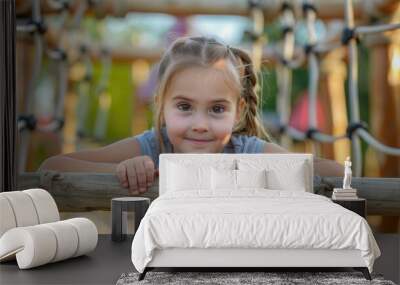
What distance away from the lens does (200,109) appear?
4.55 meters

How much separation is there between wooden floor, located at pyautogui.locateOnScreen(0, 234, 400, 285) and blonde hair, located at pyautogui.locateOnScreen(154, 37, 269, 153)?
108 cm

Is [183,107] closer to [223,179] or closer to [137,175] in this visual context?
[137,175]

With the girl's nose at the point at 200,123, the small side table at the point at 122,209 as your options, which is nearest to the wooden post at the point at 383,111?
the girl's nose at the point at 200,123

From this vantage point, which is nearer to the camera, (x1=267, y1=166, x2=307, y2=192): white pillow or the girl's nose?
(x1=267, y1=166, x2=307, y2=192): white pillow

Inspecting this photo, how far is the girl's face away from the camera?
4559 mm

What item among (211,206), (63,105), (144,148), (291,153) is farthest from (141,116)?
(211,206)

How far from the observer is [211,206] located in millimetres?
3281

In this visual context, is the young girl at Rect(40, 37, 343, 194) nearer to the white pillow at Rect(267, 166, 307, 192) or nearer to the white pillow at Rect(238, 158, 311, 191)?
the white pillow at Rect(238, 158, 311, 191)

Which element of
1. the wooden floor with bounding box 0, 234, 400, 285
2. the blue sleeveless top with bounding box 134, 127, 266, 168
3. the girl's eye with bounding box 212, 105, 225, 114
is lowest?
the wooden floor with bounding box 0, 234, 400, 285

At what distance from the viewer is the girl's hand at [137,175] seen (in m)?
4.67

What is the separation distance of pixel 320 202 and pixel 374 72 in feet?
5.12

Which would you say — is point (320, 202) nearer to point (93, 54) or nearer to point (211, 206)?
point (211, 206)

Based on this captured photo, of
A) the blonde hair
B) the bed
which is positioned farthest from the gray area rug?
the blonde hair

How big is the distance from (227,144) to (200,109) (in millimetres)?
335
